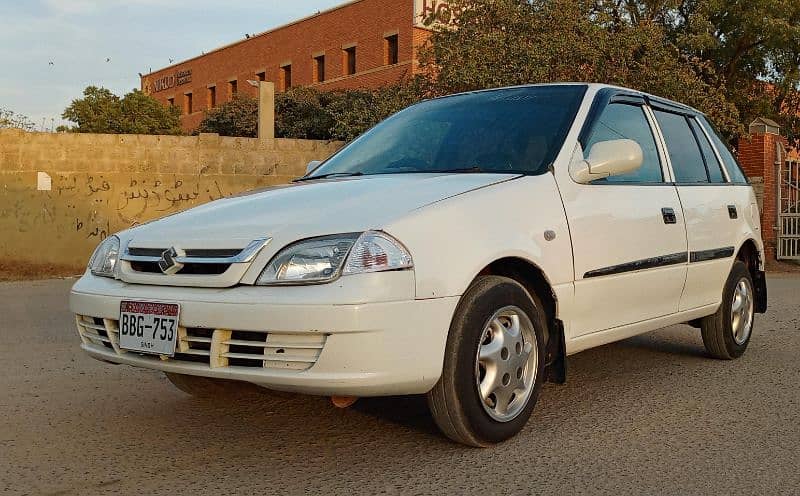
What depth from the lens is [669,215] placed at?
15.8 feet

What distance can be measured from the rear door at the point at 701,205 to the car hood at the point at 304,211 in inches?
65.3

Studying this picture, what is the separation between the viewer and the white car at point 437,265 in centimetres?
319

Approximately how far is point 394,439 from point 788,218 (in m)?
15.5

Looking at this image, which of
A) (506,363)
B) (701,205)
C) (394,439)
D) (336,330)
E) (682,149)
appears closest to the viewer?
(336,330)

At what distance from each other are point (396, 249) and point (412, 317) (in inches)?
10.3

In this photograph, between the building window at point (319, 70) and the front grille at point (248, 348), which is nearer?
the front grille at point (248, 348)

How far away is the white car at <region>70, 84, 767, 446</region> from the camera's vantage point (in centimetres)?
319

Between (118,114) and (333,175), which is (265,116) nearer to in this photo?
(333,175)

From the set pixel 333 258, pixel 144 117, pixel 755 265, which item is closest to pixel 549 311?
pixel 333 258

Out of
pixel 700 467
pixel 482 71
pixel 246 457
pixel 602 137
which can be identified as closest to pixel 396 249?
pixel 246 457

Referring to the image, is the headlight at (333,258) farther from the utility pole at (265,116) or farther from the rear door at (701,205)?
the utility pole at (265,116)

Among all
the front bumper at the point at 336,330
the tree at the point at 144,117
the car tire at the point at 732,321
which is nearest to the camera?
the front bumper at the point at 336,330

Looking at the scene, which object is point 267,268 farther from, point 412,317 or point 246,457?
point 246,457

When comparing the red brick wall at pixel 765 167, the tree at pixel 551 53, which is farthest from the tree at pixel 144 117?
the red brick wall at pixel 765 167
